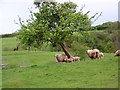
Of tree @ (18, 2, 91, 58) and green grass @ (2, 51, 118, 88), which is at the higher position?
tree @ (18, 2, 91, 58)

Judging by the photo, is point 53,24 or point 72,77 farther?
point 53,24

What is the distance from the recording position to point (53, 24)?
26.8m

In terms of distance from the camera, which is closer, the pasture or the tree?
the pasture

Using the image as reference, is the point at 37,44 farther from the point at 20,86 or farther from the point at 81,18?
the point at 20,86

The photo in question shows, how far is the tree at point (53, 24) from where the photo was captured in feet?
85.4

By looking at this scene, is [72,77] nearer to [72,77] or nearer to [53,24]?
[72,77]

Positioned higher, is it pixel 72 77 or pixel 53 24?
pixel 53 24

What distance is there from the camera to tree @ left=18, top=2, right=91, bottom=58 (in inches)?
1025

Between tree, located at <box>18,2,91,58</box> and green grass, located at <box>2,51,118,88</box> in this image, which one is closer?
green grass, located at <box>2,51,118,88</box>

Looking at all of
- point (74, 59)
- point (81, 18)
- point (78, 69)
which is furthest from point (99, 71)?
point (81, 18)

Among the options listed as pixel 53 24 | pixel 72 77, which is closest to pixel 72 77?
pixel 72 77

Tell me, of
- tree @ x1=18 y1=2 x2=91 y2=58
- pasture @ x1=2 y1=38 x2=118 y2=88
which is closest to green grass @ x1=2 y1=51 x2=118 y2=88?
pasture @ x1=2 y1=38 x2=118 y2=88

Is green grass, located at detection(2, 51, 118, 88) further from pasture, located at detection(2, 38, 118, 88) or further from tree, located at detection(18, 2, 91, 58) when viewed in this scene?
tree, located at detection(18, 2, 91, 58)

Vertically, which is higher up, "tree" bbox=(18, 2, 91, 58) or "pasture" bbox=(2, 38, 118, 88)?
"tree" bbox=(18, 2, 91, 58)
